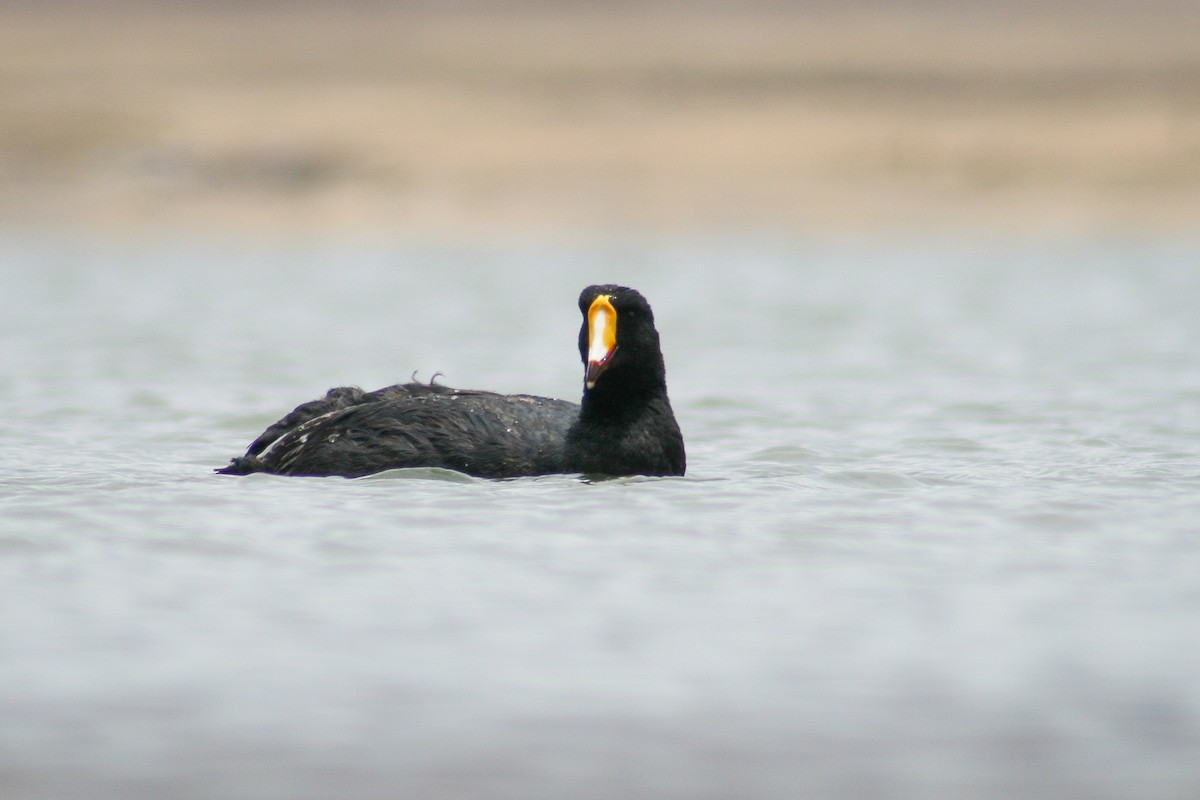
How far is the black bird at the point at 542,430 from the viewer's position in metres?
9.02

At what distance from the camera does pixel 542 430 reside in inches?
365

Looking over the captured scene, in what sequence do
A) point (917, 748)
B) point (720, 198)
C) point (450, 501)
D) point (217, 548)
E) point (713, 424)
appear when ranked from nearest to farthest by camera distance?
point (917, 748), point (217, 548), point (450, 501), point (713, 424), point (720, 198)

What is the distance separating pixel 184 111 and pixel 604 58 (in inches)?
412

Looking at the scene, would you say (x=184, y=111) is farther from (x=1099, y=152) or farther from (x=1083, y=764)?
(x=1083, y=764)

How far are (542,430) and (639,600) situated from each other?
8.98ft

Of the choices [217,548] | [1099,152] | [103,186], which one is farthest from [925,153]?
[217,548]

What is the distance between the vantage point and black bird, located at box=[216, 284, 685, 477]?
9023 mm

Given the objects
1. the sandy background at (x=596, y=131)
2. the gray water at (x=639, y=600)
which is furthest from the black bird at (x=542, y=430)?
the sandy background at (x=596, y=131)

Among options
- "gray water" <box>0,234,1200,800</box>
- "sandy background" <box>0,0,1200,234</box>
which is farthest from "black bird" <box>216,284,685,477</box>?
"sandy background" <box>0,0,1200,234</box>

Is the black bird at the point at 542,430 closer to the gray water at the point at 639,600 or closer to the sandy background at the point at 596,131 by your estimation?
the gray water at the point at 639,600

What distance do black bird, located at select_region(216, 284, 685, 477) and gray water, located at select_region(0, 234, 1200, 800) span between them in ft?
0.53

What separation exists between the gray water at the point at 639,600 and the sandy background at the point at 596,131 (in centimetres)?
1441

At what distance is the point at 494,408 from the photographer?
9305mm

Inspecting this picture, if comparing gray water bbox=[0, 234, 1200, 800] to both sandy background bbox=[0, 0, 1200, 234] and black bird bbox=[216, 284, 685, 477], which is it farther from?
sandy background bbox=[0, 0, 1200, 234]
